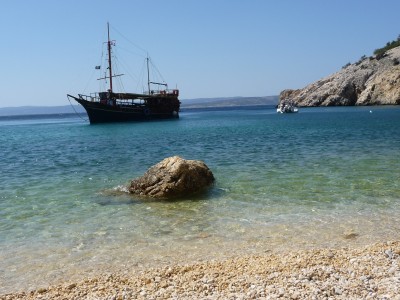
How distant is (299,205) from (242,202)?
Answer: 5.07 feet

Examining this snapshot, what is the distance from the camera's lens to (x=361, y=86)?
10669cm

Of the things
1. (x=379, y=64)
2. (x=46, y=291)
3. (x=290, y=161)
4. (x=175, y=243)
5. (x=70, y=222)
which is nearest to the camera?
(x=46, y=291)

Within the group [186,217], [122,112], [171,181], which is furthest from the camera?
[122,112]

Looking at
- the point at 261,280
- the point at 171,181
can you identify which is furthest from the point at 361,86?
the point at 261,280

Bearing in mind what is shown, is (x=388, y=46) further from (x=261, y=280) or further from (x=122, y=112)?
(x=261, y=280)

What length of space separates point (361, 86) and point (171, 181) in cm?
10489

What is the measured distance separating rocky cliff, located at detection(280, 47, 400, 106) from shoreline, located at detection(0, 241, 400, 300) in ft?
305

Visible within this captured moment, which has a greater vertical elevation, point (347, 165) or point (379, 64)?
point (379, 64)

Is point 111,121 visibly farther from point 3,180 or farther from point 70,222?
point 70,222

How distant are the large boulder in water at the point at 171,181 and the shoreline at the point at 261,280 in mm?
5370

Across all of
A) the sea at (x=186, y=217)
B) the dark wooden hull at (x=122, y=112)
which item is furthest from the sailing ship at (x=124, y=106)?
the sea at (x=186, y=217)

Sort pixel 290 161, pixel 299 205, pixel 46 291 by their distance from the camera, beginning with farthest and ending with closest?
pixel 290 161, pixel 299 205, pixel 46 291

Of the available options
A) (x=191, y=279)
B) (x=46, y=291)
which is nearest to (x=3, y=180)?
(x=46, y=291)

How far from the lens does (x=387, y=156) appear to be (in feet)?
63.3
